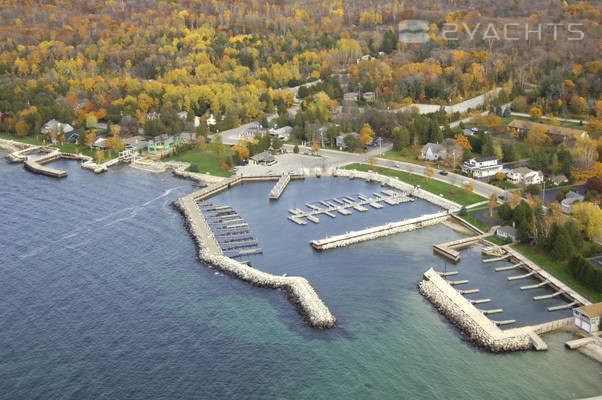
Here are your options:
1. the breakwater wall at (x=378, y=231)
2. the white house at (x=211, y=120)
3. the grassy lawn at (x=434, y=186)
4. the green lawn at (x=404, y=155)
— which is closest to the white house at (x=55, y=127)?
the white house at (x=211, y=120)

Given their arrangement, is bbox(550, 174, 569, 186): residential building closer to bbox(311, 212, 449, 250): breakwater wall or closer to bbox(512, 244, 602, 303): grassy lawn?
bbox(311, 212, 449, 250): breakwater wall

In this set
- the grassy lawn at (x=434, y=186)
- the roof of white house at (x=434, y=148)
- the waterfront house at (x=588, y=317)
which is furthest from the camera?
the roof of white house at (x=434, y=148)

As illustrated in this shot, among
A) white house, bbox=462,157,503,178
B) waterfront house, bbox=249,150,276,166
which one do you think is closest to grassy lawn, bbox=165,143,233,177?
waterfront house, bbox=249,150,276,166

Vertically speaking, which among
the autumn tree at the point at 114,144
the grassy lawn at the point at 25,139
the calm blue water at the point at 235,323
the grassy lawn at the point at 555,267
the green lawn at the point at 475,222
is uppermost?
the autumn tree at the point at 114,144

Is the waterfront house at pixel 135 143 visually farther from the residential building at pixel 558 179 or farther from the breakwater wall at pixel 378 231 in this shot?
the residential building at pixel 558 179

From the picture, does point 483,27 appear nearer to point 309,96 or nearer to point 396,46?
point 396,46

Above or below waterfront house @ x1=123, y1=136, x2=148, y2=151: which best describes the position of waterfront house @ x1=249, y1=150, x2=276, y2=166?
below

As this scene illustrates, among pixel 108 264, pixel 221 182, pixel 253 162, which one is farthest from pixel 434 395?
pixel 253 162
